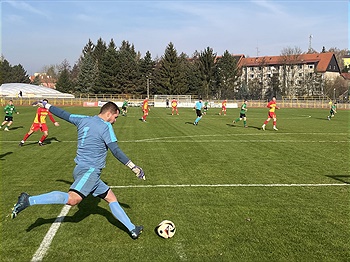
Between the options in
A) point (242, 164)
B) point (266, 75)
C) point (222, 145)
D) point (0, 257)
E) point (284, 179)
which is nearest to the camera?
point (0, 257)

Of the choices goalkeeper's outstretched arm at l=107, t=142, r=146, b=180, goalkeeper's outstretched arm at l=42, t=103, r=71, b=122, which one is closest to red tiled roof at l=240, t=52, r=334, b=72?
goalkeeper's outstretched arm at l=42, t=103, r=71, b=122

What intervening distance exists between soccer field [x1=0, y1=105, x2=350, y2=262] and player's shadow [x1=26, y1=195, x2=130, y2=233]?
0.05 ft

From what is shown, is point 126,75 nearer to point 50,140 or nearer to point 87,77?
point 87,77

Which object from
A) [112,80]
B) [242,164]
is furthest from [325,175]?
[112,80]

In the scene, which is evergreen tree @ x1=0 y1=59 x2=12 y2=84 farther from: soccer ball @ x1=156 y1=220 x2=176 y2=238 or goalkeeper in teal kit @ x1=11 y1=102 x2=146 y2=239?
soccer ball @ x1=156 y1=220 x2=176 y2=238

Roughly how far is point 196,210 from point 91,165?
2313 millimetres

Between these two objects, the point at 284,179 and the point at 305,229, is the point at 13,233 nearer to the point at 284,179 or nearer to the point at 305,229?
the point at 305,229

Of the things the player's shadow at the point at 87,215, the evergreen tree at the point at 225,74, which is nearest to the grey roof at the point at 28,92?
the evergreen tree at the point at 225,74

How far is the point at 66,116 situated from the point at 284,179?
589 cm

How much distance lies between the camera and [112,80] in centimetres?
8588

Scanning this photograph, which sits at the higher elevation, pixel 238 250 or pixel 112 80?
pixel 112 80

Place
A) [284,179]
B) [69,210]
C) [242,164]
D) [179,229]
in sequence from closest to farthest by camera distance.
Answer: [179,229] → [69,210] → [284,179] → [242,164]

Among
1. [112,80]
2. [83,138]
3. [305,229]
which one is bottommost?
[305,229]

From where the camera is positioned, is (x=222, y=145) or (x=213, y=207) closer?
(x=213, y=207)
